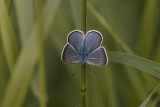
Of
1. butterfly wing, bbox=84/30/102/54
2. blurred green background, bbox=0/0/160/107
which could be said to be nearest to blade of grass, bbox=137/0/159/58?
blurred green background, bbox=0/0/160/107

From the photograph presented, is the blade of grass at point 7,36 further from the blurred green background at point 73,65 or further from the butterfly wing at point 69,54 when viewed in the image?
the butterfly wing at point 69,54

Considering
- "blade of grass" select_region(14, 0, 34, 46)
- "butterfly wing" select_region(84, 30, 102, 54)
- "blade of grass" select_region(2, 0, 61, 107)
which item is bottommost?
"blade of grass" select_region(2, 0, 61, 107)

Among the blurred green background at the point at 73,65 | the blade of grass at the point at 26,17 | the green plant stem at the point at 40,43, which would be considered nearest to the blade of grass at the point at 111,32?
the blurred green background at the point at 73,65

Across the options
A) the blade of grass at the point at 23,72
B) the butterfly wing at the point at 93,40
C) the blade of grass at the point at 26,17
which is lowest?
the blade of grass at the point at 23,72

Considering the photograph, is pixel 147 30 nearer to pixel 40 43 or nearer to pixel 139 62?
pixel 139 62

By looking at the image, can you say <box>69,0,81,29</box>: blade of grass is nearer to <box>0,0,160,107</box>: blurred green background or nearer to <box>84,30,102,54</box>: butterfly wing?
<box>0,0,160,107</box>: blurred green background

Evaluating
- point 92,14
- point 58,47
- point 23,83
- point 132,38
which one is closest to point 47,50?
point 58,47

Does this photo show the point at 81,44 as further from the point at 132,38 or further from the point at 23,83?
the point at 132,38

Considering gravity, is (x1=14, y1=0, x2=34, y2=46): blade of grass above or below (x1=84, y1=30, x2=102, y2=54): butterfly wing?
above
